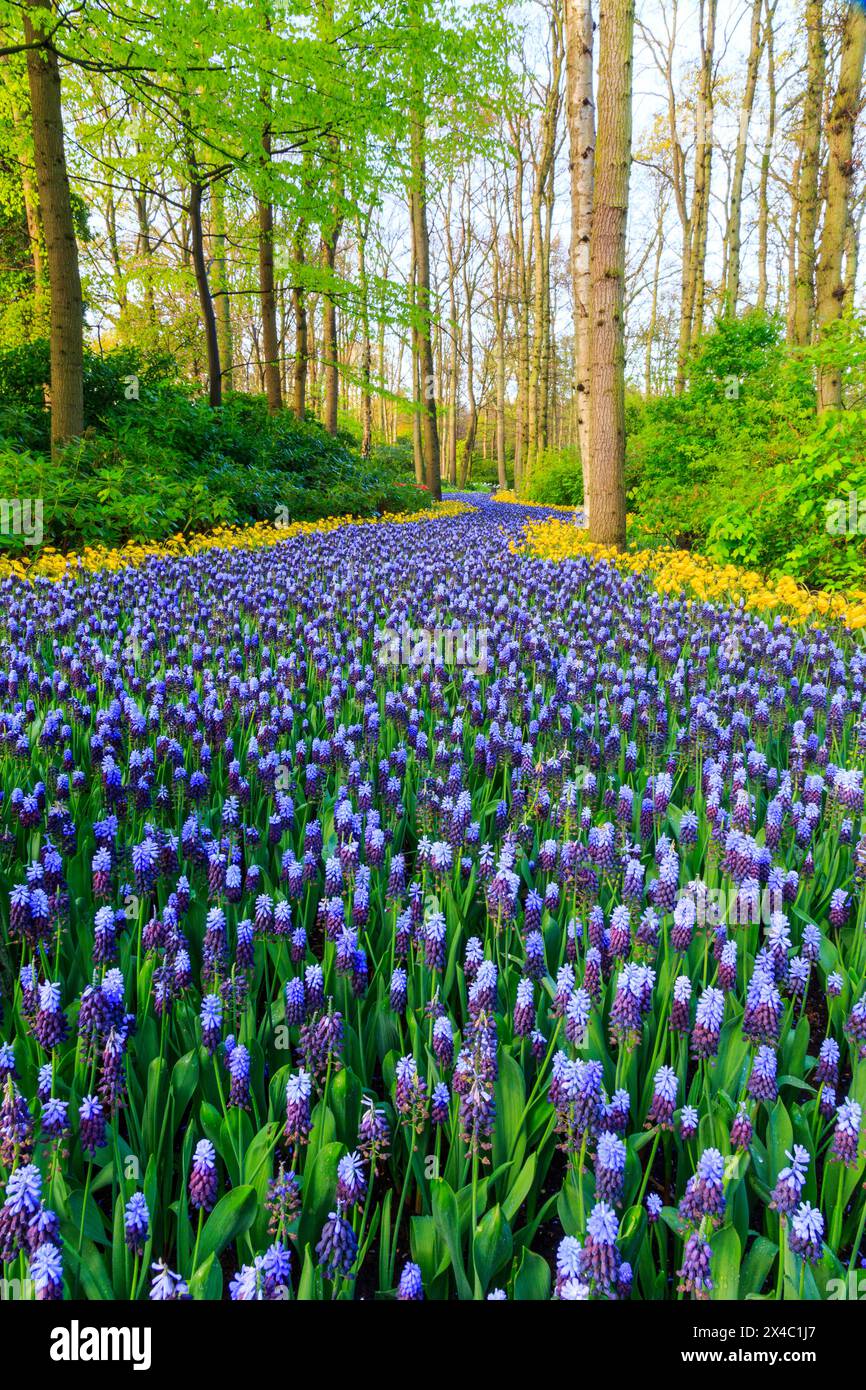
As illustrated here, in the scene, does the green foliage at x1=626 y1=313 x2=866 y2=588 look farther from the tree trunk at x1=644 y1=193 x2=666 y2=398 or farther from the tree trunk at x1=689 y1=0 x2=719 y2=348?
the tree trunk at x1=644 y1=193 x2=666 y2=398

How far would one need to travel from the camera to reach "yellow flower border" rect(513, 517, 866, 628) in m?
Result: 6.00

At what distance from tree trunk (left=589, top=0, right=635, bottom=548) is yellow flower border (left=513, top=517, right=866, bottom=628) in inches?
25.1

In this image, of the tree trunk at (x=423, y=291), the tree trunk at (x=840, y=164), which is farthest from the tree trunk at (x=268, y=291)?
the tree trunk at (x=840, y=164)

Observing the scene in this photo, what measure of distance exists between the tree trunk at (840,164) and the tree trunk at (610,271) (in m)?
2.52

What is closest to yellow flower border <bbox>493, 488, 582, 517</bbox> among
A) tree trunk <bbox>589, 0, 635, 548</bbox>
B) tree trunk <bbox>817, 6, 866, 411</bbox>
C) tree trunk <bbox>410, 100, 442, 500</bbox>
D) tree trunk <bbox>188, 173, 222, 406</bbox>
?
tree trunk <bbox>410, 100, 442, 500</bbox>

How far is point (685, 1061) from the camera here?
1803mm

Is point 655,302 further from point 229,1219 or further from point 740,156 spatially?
point 229,1219

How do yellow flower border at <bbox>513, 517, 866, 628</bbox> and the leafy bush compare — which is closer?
yellow flower border at <bbox>513, 517, 866, 628</bbox>

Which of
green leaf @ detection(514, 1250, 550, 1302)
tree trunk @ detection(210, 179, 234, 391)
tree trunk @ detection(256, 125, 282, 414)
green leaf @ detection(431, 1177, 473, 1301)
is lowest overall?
green leaf @ detection(514, 1250, 550, 1302)

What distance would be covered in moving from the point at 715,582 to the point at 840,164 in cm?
721

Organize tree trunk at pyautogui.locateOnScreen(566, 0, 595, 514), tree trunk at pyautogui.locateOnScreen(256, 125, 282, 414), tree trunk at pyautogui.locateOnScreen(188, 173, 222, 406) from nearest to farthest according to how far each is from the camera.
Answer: tree trunk at pyautogui.locateOnScreen(566, 0, 595, 514) < tree trunk at pyautogui.locateOnScreen(188, 173, 222, 406) < tree trunk at pyautogui.locateOnScreen(256, 125, 282, 414)

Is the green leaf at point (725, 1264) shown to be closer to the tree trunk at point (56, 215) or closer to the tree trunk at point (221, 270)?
the tree trunk at point (56, 215)

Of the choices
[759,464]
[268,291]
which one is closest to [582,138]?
[759,464]
